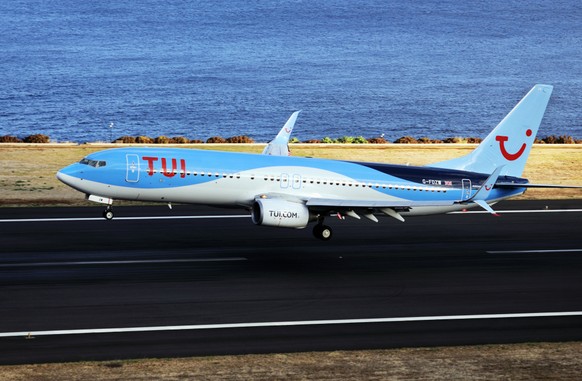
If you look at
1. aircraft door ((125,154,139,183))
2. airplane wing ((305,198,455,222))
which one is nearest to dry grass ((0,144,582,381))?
airplane wing ((305,198,455,222))

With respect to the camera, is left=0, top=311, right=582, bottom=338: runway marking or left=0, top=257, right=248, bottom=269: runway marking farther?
left=0, top=257, right=248, bottom=269: runway marking

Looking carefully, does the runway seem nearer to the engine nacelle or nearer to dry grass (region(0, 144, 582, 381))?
dry grass (region(0, 144, 582, 381))

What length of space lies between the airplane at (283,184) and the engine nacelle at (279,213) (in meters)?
0.04

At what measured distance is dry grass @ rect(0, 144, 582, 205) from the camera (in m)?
64.0

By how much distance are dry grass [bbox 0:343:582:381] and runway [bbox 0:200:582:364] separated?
1.13 m

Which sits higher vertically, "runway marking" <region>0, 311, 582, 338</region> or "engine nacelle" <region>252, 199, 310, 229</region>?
"engine nacelle" <region>252, 199, 310, 229</region>

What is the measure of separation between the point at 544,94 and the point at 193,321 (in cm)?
2631

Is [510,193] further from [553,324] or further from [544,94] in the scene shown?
[553,324]

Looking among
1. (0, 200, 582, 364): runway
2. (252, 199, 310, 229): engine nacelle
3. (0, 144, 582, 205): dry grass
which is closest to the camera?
(0, 200, 582, 364): runway

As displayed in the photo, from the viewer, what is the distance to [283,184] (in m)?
48.6

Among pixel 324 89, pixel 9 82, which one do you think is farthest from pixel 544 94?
pixel 9 82

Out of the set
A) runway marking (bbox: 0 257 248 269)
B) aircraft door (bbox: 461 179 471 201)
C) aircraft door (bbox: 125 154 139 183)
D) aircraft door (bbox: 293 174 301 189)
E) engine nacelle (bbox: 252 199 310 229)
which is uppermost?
aircraft door (bbox: 125 154 139 183)

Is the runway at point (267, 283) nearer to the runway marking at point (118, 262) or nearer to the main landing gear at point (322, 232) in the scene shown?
the runway marking at point (118, 262)

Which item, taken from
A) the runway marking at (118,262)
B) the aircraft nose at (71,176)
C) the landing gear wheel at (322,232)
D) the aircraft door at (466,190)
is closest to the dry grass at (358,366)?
the runway marking at (118,262)
